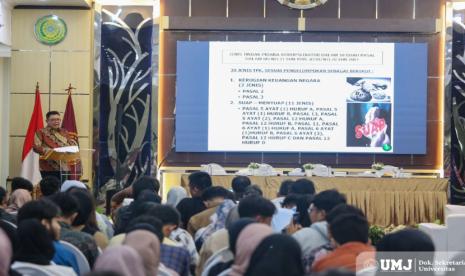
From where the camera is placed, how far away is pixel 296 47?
1238 centimetres

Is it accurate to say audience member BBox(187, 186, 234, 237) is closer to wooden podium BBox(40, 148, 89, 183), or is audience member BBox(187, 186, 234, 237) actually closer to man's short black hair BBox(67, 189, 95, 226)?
man's short black hair BBox(67, 189, 95, 226)

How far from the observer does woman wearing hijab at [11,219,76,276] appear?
344cm

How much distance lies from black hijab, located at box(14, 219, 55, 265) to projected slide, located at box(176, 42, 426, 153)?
881cm

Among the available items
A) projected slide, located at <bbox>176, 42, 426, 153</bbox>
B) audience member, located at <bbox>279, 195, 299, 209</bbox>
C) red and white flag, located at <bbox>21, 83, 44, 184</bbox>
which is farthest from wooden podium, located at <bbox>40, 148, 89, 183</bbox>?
audience member, located at <bbox>279, 195, 299, 209</bbox>

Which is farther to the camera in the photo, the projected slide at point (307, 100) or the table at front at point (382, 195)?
the projected slide at point (307, 100)

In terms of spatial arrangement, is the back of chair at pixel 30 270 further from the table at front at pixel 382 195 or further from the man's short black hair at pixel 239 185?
the table at front at pixel 382 195

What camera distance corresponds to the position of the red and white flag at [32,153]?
11.6m

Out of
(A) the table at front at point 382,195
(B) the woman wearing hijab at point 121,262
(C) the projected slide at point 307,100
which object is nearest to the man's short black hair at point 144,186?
(B) the woman wearing hijab at point 121,262

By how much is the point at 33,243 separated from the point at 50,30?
9149 mm

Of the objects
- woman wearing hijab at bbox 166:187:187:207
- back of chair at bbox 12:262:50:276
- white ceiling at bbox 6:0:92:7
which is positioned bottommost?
back of chair at bbox 12:262:50:276

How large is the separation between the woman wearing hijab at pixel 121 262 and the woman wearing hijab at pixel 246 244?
61cm

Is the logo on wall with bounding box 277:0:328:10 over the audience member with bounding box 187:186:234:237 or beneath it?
over

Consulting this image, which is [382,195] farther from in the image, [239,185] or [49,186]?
[49,186]

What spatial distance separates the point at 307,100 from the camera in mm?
12273
